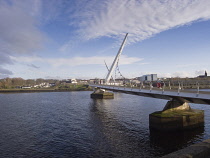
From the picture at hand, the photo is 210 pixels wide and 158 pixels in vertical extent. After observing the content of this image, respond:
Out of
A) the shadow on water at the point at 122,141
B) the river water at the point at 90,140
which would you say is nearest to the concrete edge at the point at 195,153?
the river water at the point at 90,140

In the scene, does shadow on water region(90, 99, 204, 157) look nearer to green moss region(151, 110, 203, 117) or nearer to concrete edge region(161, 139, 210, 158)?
green moss region(151, 110, 203, 117)

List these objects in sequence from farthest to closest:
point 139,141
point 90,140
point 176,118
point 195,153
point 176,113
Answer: point 176,113 → point 176,118 → point 90,140 → point 139,141 → point 195,153

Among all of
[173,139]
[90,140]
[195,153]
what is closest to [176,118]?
[173,139]

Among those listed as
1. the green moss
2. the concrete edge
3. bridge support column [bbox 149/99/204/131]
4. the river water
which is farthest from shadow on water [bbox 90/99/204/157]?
the concrete edge

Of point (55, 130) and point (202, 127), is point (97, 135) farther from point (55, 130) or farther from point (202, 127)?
point (202, 127)

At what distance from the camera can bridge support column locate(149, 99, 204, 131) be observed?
23.7 metres

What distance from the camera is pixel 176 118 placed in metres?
23.9

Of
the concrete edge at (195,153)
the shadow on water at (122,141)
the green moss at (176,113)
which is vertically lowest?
the shadow on water at (122,141)

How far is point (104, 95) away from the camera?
77938 millimetres

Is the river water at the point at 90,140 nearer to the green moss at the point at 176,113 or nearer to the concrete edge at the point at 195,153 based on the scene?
the green moss at the point at 176,113

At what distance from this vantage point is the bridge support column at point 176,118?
23.7m

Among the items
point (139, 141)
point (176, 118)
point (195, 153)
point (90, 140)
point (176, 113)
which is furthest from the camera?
point (176, 113)

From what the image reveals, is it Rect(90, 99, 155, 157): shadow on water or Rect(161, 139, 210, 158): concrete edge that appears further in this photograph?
Rect(90, 99, 155, 157): shadow on water

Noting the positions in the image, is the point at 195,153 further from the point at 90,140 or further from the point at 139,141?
the point at 90,140
